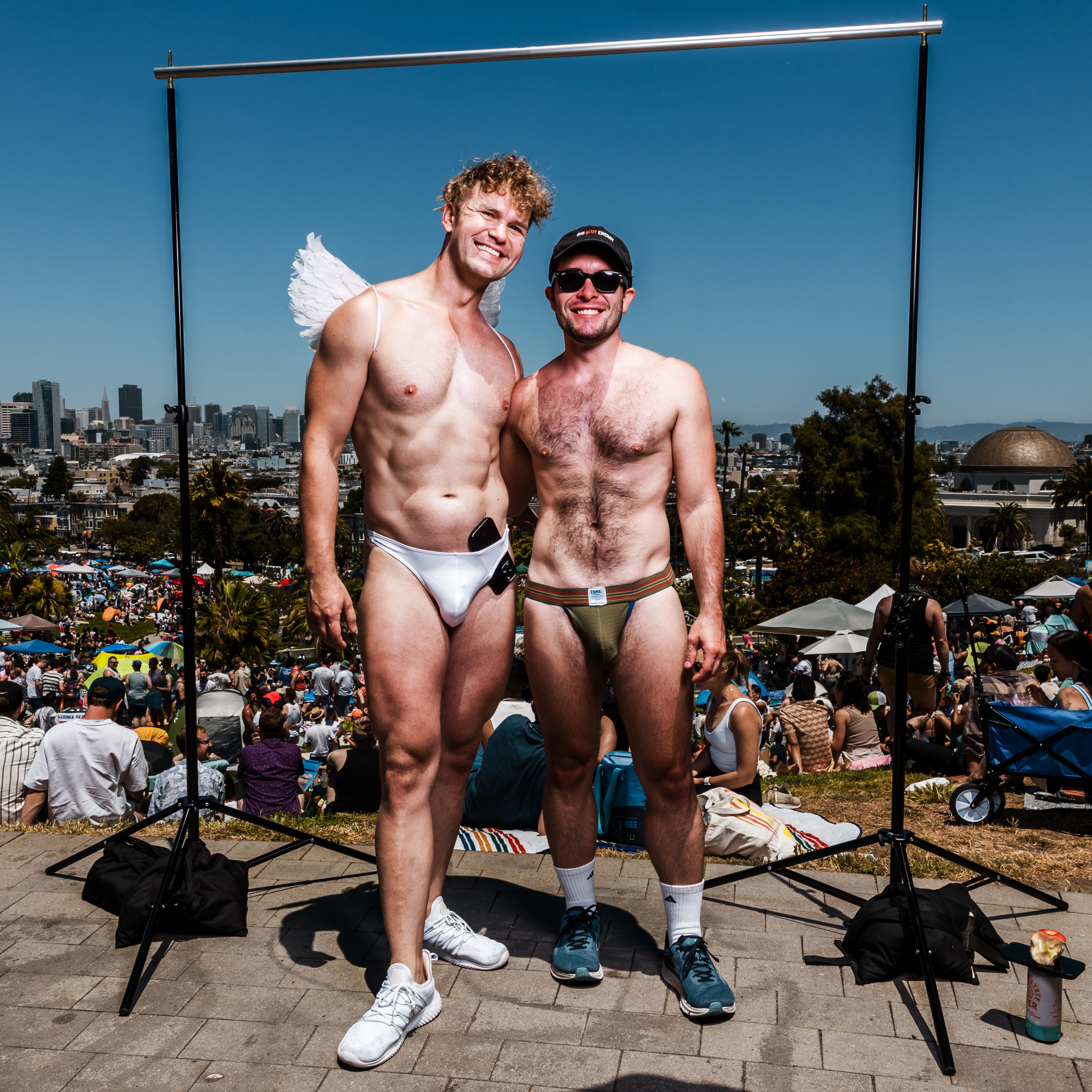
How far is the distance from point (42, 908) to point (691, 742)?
2.75 meters

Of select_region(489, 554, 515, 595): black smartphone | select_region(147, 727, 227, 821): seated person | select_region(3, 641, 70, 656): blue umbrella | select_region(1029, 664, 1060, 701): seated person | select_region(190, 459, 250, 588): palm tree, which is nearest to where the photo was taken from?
select_region(489, 554, 515, 595): black smartphone

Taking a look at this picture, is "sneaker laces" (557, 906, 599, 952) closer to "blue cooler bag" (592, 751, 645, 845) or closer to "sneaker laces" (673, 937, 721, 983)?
"sneaker laces" (673, 937, 721, 983)

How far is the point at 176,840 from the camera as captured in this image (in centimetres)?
375

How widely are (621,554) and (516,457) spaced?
528 millimetres

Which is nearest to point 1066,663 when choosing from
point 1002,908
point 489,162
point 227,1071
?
point 1002,908

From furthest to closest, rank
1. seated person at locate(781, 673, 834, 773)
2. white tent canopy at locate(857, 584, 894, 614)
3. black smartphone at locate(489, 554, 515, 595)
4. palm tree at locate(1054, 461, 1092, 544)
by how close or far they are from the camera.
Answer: palm tree at locate(1054, 461, 1092, 544) → white tent canopy at locate(857, 584, 894, 614) → seated person at locate(781, 673, 834, 773) → black smartphone at locate(489, 554, 515, 595)

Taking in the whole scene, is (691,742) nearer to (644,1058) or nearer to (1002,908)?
(644,1058)

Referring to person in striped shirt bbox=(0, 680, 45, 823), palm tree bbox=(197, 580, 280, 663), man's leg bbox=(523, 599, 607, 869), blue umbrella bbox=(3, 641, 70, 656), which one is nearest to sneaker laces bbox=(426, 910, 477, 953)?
man's leg bbox=(523, 599, 607, 869)

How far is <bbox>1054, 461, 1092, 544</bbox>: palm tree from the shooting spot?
206 ft

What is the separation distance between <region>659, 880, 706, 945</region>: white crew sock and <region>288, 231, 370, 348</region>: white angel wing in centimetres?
226

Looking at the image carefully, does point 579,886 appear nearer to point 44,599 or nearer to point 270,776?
point 270,776

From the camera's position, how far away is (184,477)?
369 centimetres

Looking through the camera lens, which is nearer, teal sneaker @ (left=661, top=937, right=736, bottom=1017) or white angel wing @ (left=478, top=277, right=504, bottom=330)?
teal sneaker @ (left=661, top=937, right=736, bottom=1017)

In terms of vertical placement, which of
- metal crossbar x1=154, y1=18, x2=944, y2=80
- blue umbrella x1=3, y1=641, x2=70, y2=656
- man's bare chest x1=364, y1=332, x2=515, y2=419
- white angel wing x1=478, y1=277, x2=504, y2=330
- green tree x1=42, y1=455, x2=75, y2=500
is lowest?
blue umbrella x1=3, y1=641, x2=70, y2=656
